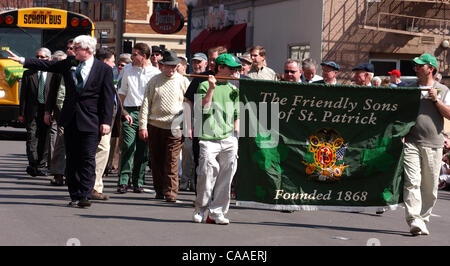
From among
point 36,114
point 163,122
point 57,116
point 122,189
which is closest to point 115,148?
point 36,114

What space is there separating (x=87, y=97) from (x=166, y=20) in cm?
2371

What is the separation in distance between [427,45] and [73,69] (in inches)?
695

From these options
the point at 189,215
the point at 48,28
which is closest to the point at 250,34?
the point at 48,28

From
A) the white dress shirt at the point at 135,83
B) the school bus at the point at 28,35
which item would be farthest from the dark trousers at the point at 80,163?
the school bus at the point at 28,35

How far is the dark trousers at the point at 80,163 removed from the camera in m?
11.4

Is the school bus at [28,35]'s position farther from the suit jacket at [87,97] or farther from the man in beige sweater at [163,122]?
the suit jacket at [87,97]

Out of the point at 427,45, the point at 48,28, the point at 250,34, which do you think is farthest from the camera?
the point at 250,34

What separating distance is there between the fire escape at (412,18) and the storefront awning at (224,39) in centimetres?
623

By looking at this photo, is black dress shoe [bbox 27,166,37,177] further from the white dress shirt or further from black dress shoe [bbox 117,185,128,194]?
black dress shoe [bbox 117,185,128,194]

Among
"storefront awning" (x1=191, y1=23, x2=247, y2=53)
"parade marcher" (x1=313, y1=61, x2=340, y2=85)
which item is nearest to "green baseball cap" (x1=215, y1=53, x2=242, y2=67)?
"parade marcher" (x1=313, y1=61, x2=340, y2=85)

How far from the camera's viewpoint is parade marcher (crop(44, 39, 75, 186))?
1405 centimetres

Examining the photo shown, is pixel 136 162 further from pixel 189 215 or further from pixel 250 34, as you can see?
pixel 250 34
